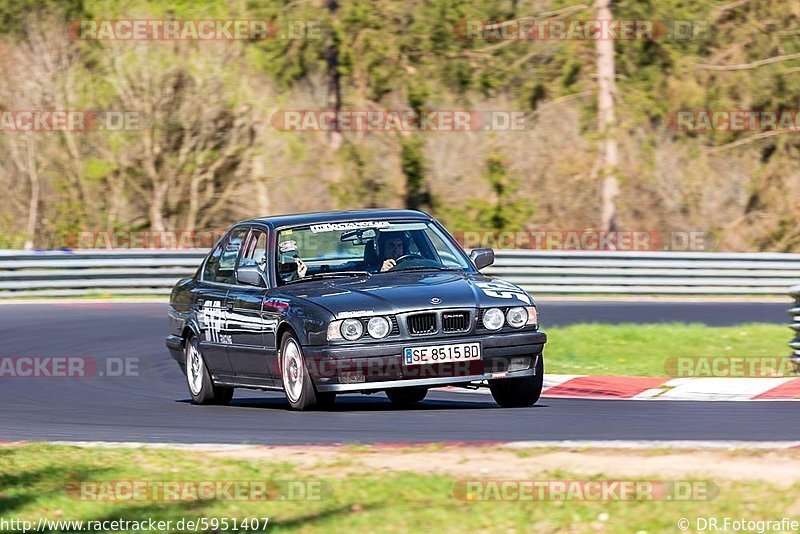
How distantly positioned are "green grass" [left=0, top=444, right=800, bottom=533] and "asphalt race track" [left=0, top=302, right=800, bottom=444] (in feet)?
4.32

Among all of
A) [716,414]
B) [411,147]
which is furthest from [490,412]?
[411,147]

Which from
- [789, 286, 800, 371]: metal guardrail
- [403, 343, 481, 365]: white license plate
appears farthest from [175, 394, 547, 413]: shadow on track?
[789, 286, 800, 371]: metal guardrail

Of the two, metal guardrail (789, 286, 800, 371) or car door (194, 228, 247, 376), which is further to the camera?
metal guardrail (789, 286, 800, 371)

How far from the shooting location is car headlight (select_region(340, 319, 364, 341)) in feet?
33.4

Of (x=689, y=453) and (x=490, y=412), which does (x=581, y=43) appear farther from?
(x=689, y=453)

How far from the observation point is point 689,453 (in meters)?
7.75

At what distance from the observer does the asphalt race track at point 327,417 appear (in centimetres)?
902

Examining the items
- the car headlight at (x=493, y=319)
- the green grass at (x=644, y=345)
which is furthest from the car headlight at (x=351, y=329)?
the green grass at (x=644, y=345)

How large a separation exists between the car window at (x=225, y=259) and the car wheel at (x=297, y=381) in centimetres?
135

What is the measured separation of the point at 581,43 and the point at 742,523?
2784 cm

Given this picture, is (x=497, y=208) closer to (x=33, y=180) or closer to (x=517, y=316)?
(x=33, y=180)

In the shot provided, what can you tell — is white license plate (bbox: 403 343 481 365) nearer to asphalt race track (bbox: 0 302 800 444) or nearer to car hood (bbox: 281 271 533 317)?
car hood (bbox: 281 271 533 317)

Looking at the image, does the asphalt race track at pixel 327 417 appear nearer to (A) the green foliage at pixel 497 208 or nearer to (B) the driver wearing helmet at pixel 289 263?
(B) the driver wearing helmet at pixel 289 263

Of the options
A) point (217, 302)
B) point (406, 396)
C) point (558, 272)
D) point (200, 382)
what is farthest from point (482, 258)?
point (558, 272)
